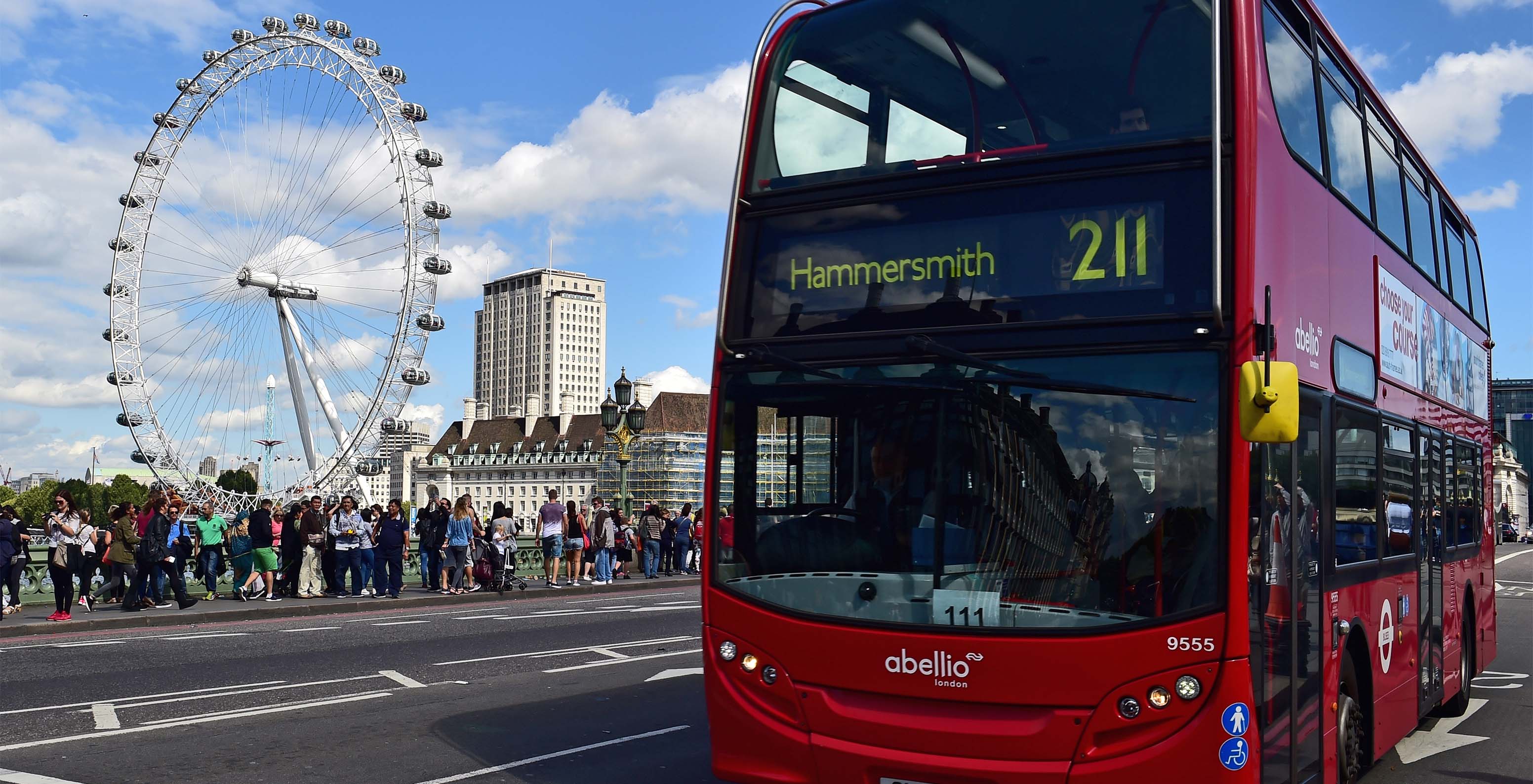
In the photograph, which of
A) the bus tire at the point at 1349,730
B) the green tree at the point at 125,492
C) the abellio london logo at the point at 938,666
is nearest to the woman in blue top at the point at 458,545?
the bus tire at the point at 1349,730

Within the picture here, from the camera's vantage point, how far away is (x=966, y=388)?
5844 millimetres

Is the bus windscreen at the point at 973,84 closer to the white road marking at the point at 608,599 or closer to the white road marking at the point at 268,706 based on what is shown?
the white road marking at the point at 268,706

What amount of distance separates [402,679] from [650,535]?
1939 centimetres

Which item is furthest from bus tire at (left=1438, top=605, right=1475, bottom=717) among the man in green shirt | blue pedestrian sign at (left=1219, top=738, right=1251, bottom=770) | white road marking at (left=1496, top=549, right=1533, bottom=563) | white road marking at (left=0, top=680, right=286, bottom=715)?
white road marking at (left=1496, top=549, right=1533, bottom=563)

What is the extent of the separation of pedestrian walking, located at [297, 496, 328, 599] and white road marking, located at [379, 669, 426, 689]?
9.59m

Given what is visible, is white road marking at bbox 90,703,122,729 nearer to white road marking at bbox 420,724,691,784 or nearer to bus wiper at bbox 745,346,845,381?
white road marking at bbox 420,724,691,784

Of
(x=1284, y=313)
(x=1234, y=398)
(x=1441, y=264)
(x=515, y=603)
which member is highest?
(x=1441, y=264)

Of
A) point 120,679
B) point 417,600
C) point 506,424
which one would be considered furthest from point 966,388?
point 506,424

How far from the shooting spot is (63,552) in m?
18.2

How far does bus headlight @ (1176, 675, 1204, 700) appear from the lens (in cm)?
525

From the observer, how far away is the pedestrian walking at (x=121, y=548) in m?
19.2

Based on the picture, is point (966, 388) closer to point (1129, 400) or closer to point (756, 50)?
point (1129, 400)

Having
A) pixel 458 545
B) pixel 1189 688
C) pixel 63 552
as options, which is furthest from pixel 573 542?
pixel 1189 688

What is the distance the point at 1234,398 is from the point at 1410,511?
372cm
